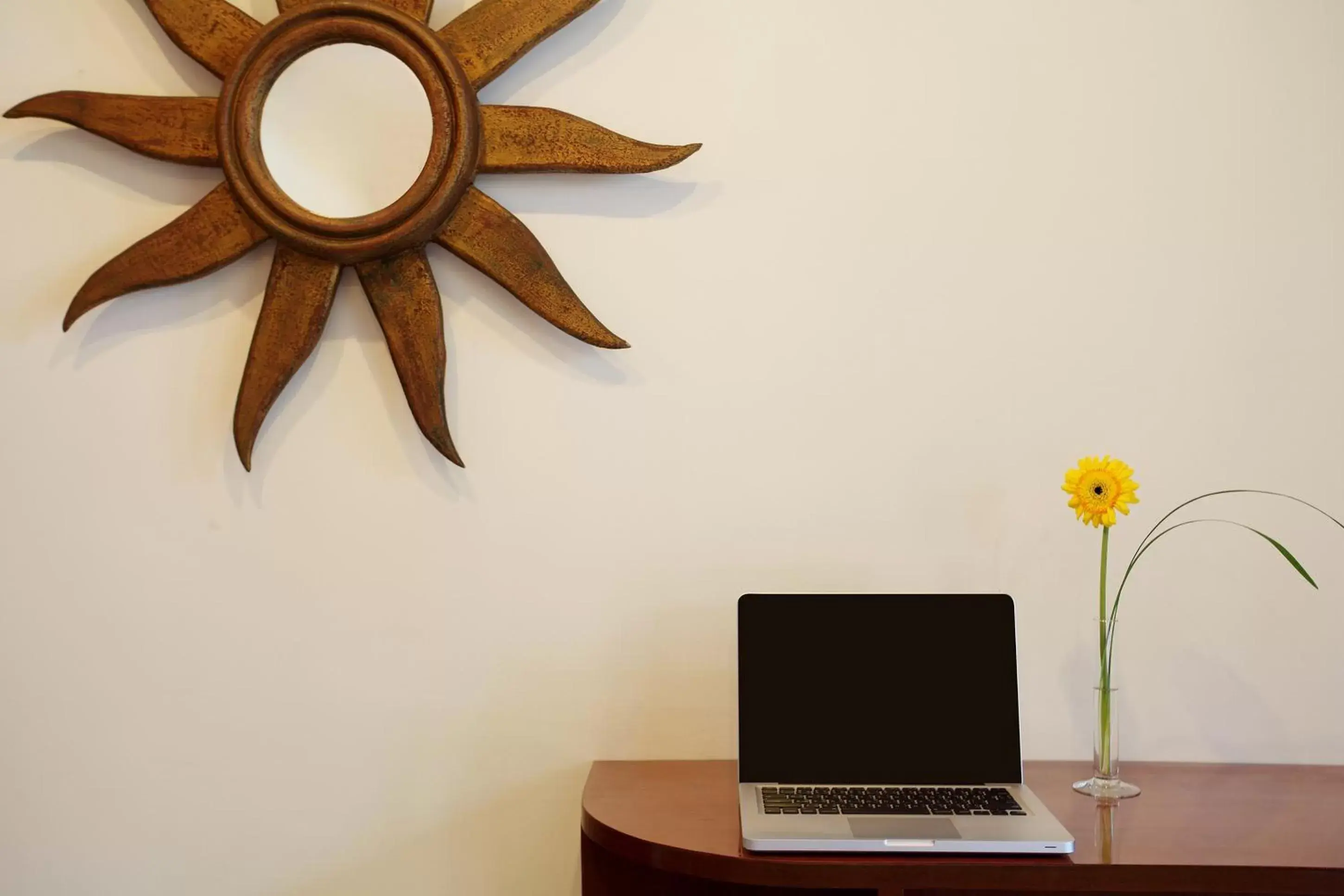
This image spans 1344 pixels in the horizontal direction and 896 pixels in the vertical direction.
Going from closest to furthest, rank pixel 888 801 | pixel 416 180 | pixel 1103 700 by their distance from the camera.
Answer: pixel 888 801 → pixel 1103 700 → pixel 416 180

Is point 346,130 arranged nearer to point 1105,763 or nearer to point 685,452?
point 685,452

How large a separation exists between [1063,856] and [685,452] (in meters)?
0.66

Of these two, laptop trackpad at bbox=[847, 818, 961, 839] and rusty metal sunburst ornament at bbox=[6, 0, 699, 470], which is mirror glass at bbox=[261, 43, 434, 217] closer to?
rusty metal sunburst ornament at bbox=[6, 0, 699, 470]

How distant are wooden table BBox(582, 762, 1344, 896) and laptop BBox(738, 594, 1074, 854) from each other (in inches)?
3.1

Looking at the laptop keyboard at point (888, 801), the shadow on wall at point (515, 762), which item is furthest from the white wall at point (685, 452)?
the laptop keyboard at point (888, 801)

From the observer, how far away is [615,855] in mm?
1176

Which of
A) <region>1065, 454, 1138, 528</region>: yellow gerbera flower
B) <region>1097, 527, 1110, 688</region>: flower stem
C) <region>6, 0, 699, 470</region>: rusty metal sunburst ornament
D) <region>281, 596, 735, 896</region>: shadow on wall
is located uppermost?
<region>6, 0, 699, 470</region>: rusty metal sunburst ornament

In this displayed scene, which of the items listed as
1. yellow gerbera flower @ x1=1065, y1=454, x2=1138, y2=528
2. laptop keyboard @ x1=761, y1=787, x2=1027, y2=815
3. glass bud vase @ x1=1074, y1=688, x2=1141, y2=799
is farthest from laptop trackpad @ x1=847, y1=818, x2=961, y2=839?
yellow gerbera flower @ x1=1065, y1=454, x2=1138, y2=528

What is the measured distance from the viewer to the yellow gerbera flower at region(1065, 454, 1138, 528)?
50.0 inches

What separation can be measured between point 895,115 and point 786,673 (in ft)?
2.48

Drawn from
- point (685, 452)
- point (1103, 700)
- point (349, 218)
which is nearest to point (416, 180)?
point (349, 218)

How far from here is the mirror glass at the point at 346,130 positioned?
4.56 feet

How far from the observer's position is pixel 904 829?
1084 millimetres

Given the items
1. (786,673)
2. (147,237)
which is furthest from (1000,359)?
(147,237)
